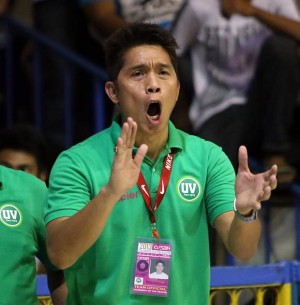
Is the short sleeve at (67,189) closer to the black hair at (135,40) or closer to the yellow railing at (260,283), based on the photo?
the black hair at (135,40)

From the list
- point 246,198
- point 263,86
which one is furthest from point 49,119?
point 246,198

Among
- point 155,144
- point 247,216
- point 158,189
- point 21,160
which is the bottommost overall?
point 247,216

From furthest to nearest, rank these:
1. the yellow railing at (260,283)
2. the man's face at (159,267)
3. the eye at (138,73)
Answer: the yellow railing at (260,283) < the eye at (138,73) < the man's face at (159,267)

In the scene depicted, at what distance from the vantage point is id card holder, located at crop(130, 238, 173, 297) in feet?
10.6

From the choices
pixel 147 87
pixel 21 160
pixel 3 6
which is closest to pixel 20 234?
pixel 147 87

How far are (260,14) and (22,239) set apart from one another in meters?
3.05

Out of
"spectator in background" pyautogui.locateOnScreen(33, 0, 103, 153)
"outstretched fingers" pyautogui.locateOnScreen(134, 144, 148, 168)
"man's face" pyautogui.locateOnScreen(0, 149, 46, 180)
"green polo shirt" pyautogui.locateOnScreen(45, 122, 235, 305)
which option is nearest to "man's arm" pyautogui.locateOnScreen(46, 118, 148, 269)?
"outstretched fingers" pyautogui.locateOnScreen(134, 144, 148, 168)

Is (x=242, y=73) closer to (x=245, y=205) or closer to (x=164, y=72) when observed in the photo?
(x=164, y=72)

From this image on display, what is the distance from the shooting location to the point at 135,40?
341 centimetres

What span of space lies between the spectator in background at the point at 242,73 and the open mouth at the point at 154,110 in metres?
2.66

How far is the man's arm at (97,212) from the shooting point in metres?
3.03

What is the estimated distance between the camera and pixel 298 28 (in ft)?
20.4

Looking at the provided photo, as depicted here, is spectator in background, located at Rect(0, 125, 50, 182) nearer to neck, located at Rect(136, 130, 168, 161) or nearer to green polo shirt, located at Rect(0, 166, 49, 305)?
green polo shirt, located at Rect(0, 166, 49, 305)

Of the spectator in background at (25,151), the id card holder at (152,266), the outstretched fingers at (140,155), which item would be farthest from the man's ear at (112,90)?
the spectator in background at (25,151)
